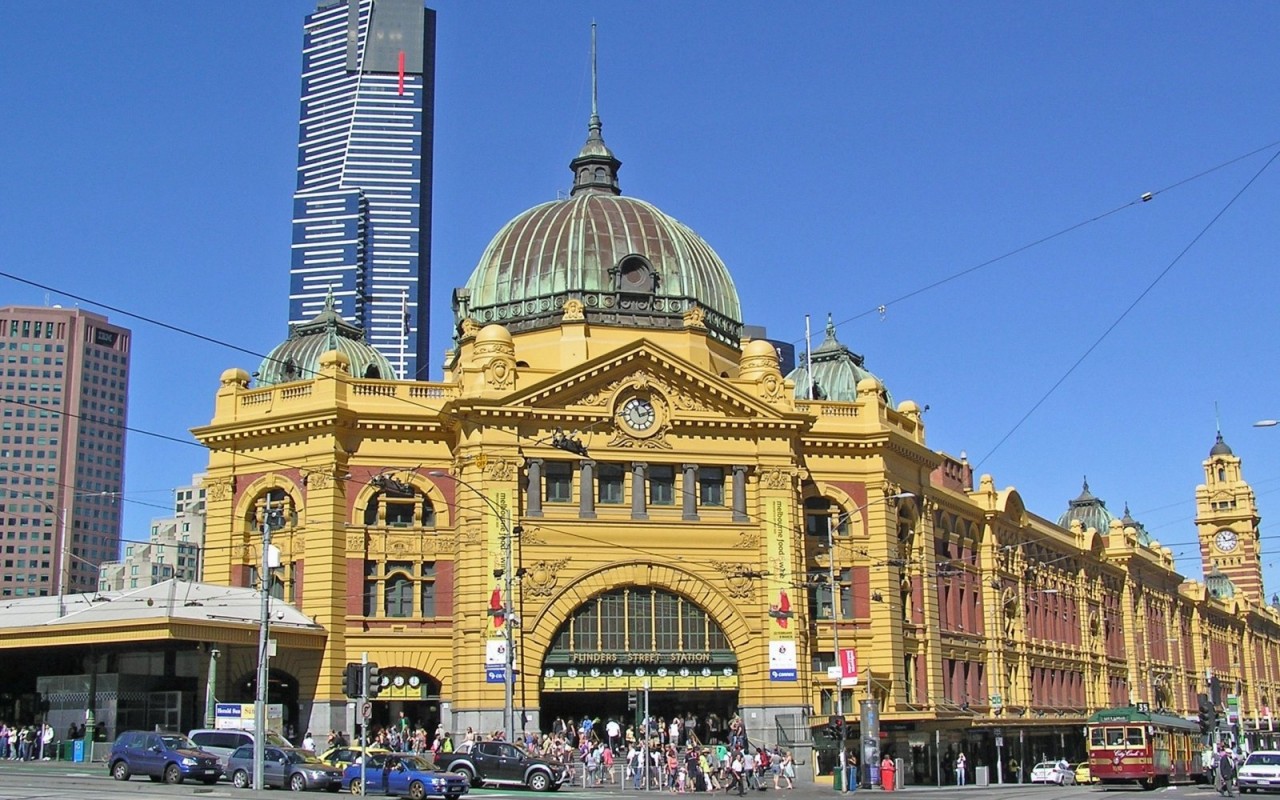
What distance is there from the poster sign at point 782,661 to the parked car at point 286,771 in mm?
23601

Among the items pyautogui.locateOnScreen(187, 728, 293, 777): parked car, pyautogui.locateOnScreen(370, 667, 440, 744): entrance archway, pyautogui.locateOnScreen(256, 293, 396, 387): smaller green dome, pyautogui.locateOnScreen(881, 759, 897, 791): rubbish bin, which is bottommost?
pyautogui.locateOnScreen(881, 759, 897, 791): rubbish bin

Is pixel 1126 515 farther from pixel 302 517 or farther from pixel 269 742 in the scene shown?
pixel 269 742

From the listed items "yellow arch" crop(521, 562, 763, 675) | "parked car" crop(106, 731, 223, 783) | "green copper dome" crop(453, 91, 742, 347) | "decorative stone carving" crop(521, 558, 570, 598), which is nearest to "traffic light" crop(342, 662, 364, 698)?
"parked car" crop(106, 731, 223, 783)

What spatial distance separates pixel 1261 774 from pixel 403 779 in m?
30.7

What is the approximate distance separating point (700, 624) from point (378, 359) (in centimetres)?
2201

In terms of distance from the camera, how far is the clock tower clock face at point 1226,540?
172 metres

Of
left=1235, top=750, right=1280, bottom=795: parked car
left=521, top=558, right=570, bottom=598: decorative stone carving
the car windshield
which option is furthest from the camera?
left=521, top=558, right=570, bottom=598: decorative stone carving

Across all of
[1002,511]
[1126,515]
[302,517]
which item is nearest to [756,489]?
[302,517]

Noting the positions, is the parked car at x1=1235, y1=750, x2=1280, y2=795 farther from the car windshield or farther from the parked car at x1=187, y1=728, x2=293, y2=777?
the parked car at x1=187, y1=728, x2=293, y2=777

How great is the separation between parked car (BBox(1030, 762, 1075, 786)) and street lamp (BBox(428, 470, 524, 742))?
1186 inches

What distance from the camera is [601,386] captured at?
65.8 metres

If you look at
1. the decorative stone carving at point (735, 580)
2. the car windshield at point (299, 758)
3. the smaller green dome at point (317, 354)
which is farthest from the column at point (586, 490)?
the car windshield at point (299, 758)

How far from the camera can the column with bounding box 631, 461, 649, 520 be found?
6525 cm

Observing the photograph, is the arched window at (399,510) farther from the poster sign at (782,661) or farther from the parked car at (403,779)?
the parked car at (403,779)
